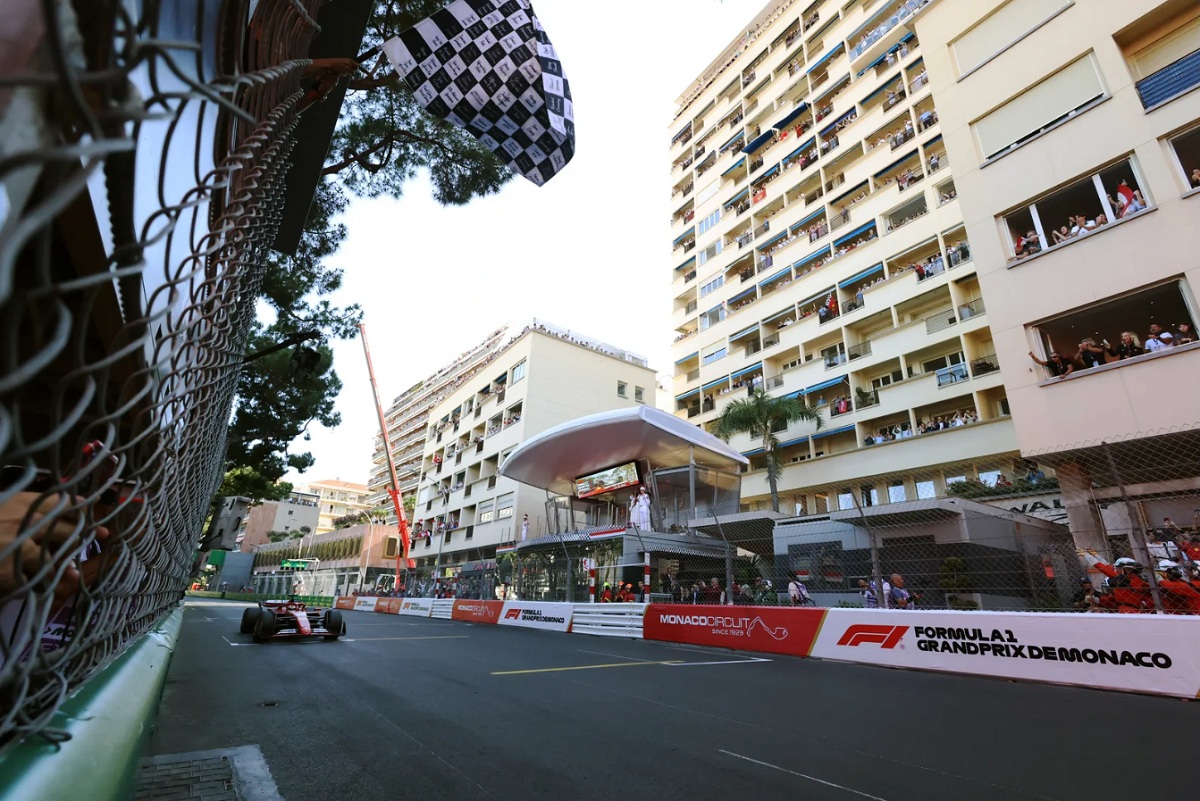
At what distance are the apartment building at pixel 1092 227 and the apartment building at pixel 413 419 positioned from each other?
48.4 metres

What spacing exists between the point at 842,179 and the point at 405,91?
28.1 metres

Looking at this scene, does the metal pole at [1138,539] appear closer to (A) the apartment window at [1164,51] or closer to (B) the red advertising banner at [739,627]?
(B) the red advertising banner at [739,627]

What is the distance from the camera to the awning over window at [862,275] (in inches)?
1048

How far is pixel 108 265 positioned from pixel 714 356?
1356 inches

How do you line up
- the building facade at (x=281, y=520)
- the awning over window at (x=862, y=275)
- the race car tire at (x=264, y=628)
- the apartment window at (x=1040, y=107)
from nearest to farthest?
the race car tire at (x=264, y=628)
the apartment window at (x=1040, y=107)
the awning over window at (x=862, y=275)
the building facade at (x=281, y=520)

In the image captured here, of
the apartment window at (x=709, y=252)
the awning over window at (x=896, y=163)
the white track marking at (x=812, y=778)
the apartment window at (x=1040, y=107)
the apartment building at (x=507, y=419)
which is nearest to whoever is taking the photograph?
the white track marking at (x=812, y=778)

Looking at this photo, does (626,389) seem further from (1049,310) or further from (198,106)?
(198,106)

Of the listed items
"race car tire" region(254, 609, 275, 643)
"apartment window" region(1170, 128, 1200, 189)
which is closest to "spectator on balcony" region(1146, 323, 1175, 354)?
"apartment window" region(1170, 128, 1200, 189)

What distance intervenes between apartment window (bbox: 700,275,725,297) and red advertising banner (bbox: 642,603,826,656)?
90.6ft

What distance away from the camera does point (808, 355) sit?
29.4 m

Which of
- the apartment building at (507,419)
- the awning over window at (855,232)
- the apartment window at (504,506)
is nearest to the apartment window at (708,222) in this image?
the apartment building at (507,419)

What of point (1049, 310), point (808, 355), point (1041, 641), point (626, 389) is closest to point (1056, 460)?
point (1049, 310)

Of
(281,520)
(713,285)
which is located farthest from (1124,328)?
(281,520)

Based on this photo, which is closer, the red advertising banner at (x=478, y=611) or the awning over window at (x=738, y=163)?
the red advertising banner at (x=478, y=611)
